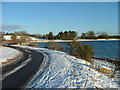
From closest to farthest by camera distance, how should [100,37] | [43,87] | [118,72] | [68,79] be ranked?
[43,87] < [68,79] < [118,72] < [100,37]

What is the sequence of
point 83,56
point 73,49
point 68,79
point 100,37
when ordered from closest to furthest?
point 68,79
point 83,56
point 73,49
point 100,37

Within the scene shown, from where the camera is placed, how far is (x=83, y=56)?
2045 centimetres

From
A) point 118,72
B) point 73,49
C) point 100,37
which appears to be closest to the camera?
point 118,72

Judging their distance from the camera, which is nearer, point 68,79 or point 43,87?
point 43,87

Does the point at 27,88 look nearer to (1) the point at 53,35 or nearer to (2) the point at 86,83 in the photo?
(2) the point at 86,83

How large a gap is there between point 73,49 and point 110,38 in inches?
4293

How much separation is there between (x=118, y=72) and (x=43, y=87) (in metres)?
7.66

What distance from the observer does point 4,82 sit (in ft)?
27.9

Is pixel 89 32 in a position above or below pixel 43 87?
above

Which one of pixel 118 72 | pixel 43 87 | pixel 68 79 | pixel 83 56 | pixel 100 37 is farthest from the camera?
pixel 100 37

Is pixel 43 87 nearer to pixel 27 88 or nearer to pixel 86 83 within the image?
pixel 27 88

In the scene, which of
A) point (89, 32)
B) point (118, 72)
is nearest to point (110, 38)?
point (89, 32)

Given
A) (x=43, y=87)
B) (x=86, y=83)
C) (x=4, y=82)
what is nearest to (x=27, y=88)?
(x=43, y=87)

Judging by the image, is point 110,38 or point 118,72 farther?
point 110,38
